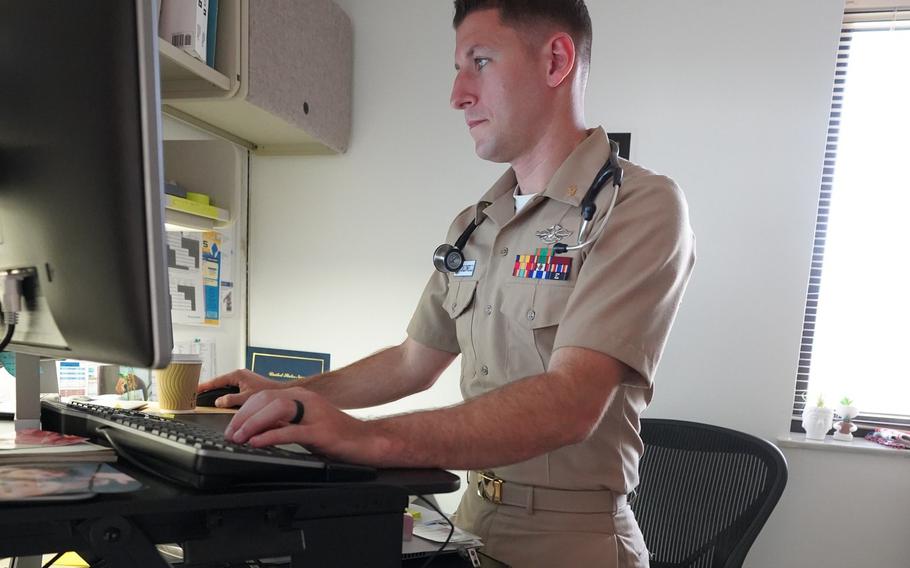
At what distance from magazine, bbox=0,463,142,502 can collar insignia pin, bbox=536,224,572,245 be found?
2.36 feet

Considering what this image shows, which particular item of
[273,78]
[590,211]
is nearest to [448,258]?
[590,211]

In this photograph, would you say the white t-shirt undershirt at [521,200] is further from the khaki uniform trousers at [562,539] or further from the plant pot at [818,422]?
the plant pot at [818,422]

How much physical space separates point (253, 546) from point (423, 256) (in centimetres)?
169

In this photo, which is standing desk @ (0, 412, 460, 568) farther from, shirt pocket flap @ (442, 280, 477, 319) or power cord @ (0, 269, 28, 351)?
shirt pocket flap @ (442, 280, 477, 319)

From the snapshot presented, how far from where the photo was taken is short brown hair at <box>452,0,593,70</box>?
109 cm

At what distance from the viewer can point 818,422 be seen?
188cm

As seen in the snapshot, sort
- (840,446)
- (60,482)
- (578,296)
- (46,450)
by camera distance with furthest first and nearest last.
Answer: (840,446)
(578,296)
(46,450)
(60,482)

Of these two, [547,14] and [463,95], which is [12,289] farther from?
[547,14]

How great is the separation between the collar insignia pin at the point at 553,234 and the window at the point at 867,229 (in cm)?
138

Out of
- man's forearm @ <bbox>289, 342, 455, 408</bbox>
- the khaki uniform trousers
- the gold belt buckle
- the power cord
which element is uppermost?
the power cord

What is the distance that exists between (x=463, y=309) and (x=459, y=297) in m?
0.03

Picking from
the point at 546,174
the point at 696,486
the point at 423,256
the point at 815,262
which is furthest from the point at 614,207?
the point at 815,262

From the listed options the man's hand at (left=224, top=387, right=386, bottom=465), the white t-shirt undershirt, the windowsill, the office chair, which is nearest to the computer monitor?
the man's hand at (left=224, top=387, right=386, bottom=465)

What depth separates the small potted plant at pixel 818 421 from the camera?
6.17 ft
